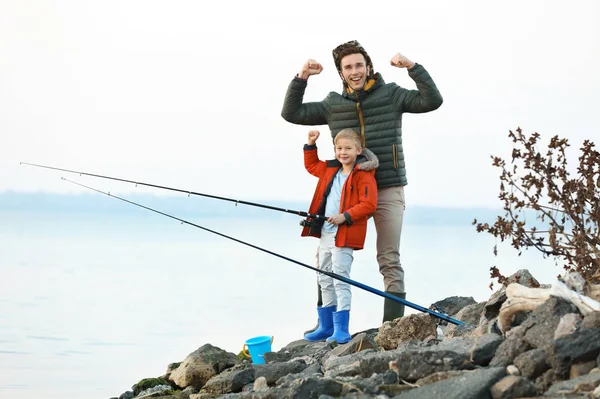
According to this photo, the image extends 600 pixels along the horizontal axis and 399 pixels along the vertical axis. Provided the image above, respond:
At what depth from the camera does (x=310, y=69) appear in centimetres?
822

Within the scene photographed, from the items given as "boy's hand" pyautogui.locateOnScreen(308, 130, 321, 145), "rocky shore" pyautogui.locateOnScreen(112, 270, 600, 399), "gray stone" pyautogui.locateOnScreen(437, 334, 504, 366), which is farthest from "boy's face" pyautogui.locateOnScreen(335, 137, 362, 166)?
"gray stone" pyautogui.locateOnScreen(437, 334, 504, 366)

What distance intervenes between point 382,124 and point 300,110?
86 cm

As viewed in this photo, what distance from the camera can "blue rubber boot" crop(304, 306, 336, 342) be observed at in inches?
313

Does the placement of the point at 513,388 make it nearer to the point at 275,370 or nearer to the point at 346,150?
the point at 275,370

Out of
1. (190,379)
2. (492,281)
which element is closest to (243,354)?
(190,379)

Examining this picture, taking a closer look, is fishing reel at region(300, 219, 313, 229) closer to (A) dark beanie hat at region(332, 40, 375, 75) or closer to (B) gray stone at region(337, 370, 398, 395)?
(A) dark beanie hat at region(332, 40, 375, 75)

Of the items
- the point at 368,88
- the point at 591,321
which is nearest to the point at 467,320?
the point at 368,88

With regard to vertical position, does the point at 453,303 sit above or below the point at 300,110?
below

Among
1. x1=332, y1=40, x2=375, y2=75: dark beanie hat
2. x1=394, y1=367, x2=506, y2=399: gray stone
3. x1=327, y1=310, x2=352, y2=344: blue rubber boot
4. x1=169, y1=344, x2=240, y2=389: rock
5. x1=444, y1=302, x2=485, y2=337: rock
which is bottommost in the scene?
x1=169, y1=344, x2=240, y2=389: rock

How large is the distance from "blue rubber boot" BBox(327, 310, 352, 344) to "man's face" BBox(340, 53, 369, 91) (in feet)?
7.13

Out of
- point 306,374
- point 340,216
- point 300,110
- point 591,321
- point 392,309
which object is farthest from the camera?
point 300,110

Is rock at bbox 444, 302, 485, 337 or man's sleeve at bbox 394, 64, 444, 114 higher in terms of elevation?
man's sleeve at bbox 394, 64, 444, 114

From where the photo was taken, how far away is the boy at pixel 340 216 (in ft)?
24.9

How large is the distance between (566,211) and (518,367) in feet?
7.78
